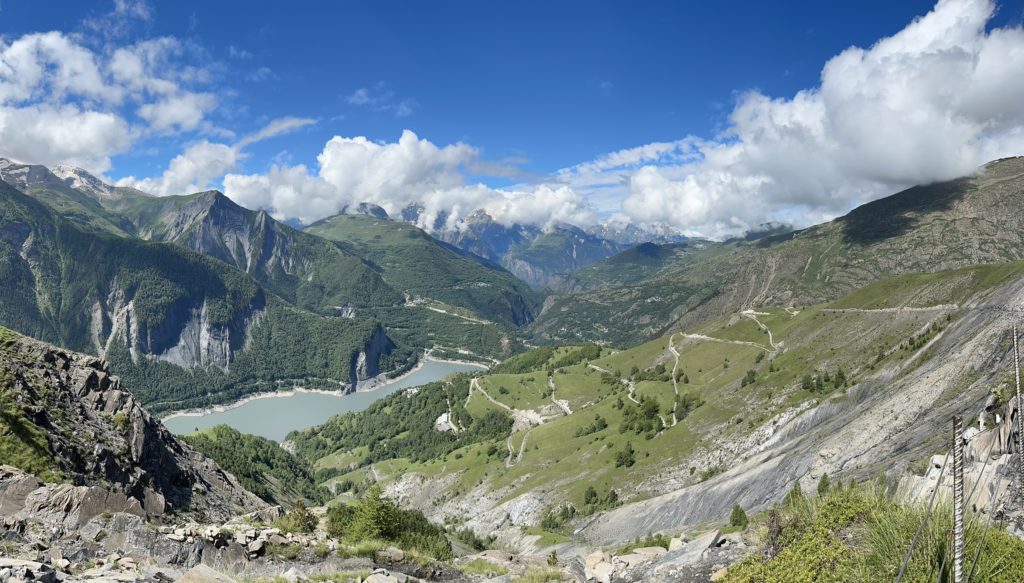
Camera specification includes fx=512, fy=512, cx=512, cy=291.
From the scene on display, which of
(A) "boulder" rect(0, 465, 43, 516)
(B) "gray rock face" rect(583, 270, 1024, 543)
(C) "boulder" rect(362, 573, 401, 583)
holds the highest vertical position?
(A) "boulder" rect(0, 465, 43, 516)

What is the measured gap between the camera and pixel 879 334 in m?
79.5

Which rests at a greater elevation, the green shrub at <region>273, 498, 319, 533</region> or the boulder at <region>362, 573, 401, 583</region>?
the boulder at <region>362, 573, 401, 583</region>

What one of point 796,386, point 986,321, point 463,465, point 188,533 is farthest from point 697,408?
point 188,533

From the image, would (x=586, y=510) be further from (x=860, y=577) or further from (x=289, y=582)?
(x=860, y=577)

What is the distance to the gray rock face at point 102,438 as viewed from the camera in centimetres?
3216

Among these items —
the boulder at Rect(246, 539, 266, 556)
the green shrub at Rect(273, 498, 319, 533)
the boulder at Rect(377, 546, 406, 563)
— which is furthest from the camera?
the green shrub at Rect(273, 498, 319, 533)

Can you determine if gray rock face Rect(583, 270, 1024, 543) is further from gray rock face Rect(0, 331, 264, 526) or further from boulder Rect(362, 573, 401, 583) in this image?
gray rock face Rect(0, 331, 264, 526)

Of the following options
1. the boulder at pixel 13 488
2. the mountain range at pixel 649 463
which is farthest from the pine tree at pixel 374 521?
the boulder at pixel 13 488

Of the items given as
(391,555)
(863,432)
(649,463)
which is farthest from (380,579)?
(649,463)

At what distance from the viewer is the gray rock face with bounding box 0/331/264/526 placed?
32156 mm

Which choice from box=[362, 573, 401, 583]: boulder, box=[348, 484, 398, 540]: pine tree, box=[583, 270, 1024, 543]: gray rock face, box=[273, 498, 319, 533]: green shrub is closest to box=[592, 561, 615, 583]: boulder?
box=[362, 573, 401, 583]: boulder

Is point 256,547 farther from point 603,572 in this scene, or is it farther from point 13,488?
point 603,572

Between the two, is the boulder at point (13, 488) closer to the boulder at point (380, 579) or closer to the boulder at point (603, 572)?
the boulder at point (380, 579)

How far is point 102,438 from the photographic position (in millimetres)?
35875
